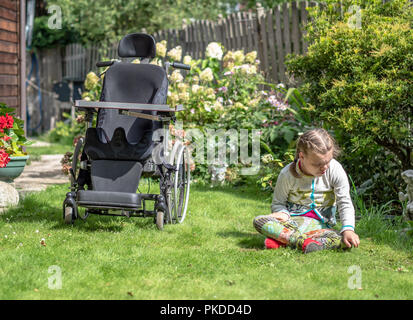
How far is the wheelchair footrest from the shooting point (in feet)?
12.1

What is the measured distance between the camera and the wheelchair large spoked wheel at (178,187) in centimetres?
410

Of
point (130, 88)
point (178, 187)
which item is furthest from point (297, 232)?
point (130, 88)

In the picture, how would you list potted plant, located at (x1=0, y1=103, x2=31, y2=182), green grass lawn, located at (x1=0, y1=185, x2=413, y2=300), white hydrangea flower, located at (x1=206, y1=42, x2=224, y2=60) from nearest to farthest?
green grass lawn, located at (x1=0, y1=185, x2=413, y2=300)
potted plant, located at (x1=0, y1=103, x2=31, y2=182)
white hydrangea flower, located at (x1=206, y1=42, x2=224, y2=60)

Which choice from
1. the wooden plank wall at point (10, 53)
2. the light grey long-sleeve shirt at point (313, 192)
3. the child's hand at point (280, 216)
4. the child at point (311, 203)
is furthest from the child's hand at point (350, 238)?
the wooden plank wall at point (10, 53)

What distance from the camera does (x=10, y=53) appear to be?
7781 millimetres

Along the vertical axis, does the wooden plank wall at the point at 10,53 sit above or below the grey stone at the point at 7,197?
above

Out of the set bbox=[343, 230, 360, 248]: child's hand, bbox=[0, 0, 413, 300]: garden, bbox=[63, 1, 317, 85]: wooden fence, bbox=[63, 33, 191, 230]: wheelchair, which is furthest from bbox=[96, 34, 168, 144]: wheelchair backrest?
bbox=[63, 1, 317, 85]: wooden fence

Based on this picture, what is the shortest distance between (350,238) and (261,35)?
4741 millimetres

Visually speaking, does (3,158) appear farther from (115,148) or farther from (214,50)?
(214,50)

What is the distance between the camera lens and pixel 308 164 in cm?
359

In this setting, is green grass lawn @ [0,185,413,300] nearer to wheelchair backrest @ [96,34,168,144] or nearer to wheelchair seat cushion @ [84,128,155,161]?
wheelchair seat cushion @ [84,128,155,161]

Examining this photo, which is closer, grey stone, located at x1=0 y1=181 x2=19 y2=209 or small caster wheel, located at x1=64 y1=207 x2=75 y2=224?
small caster wheel, located at x1=64 y1=207 x2=75 y2=224

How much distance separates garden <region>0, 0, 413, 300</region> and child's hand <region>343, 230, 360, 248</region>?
0.09 meters

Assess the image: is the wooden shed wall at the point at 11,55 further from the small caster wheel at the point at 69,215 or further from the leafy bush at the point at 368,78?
the leafy bush at the point at 368,78
